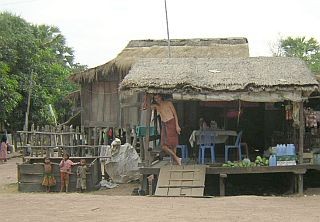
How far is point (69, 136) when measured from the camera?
17.7 metres

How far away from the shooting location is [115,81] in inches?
749

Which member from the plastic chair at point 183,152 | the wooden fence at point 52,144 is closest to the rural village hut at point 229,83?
the plastic chair at point 183,152

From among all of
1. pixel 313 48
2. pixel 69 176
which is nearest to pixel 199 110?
pixel 69 176

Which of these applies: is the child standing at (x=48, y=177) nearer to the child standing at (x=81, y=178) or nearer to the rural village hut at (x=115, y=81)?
the child standing at (x=81, y=178)

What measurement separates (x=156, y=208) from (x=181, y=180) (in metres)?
2.15

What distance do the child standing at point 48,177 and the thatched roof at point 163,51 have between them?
5.41 meters

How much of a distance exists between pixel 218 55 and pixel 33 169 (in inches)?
348

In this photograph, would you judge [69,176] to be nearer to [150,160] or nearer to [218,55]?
[150,160]

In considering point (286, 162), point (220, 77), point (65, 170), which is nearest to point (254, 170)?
point (286, 162)

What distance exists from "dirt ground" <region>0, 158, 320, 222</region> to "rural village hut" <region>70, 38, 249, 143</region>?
6.83 m

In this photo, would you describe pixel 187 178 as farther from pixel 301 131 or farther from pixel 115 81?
→ pixel 115 81

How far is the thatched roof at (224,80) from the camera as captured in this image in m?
12.1

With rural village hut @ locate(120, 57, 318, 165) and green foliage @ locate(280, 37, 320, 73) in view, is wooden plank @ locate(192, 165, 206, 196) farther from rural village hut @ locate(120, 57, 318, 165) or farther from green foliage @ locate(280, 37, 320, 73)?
green foliage @ locate(280, 37, 320, 73)

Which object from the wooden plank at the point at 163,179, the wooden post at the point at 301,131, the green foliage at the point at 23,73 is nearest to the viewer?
the wooden plank at the point at 163,179
